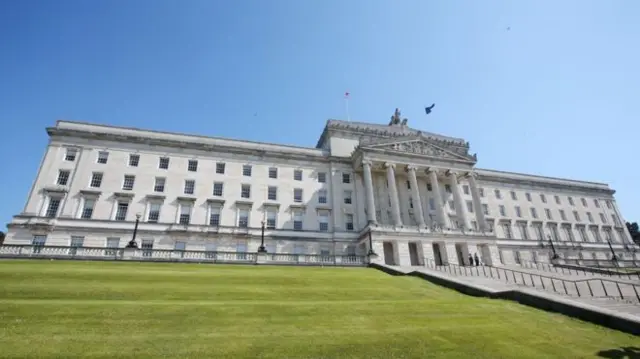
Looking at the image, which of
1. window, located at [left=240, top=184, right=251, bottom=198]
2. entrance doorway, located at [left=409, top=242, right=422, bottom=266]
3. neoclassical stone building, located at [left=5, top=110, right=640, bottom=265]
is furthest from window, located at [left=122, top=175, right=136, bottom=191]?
entrance doorway, located at [left=409, top=242, right=422, bottom=266]

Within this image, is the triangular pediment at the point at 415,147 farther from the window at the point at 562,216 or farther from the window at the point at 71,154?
the window at the point at 71,154

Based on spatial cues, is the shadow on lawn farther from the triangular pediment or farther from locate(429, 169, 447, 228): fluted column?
the triangular pediment

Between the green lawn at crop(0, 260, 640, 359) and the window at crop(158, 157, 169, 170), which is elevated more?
the window at crop(158, 157, 169, 170)

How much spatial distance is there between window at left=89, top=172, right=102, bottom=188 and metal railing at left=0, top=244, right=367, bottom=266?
1446 cm

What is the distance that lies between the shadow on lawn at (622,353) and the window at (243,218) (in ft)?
111

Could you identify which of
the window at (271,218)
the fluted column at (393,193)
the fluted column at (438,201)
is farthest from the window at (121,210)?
the fluted column at (438,201)

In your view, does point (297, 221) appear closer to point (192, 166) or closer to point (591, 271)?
point (192, 166)

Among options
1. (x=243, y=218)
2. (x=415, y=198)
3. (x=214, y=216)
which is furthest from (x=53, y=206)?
(x=415, y=198)

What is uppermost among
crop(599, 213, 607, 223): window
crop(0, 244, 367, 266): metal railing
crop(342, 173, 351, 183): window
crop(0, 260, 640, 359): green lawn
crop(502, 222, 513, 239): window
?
crop(342, 173, 351, 183): window

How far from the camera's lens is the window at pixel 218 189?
38.8 meters

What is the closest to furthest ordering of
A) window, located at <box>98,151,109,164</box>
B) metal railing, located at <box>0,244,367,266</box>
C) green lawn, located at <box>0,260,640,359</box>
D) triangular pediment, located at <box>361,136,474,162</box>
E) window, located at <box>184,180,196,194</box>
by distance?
green lawn, located at <box>0,260,640,359</box> < metal railing, located at <box>0,244,367,266</box> < window, located at <box>98,151,109,164</box> < window, located at <box>184,180,196,194</box> < triangular pediment, located at <box>361,136,474,162</box>

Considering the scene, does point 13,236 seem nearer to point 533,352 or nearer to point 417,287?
point 417,287

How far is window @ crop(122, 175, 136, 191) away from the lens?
3626 centimetres

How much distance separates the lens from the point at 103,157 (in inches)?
1467
